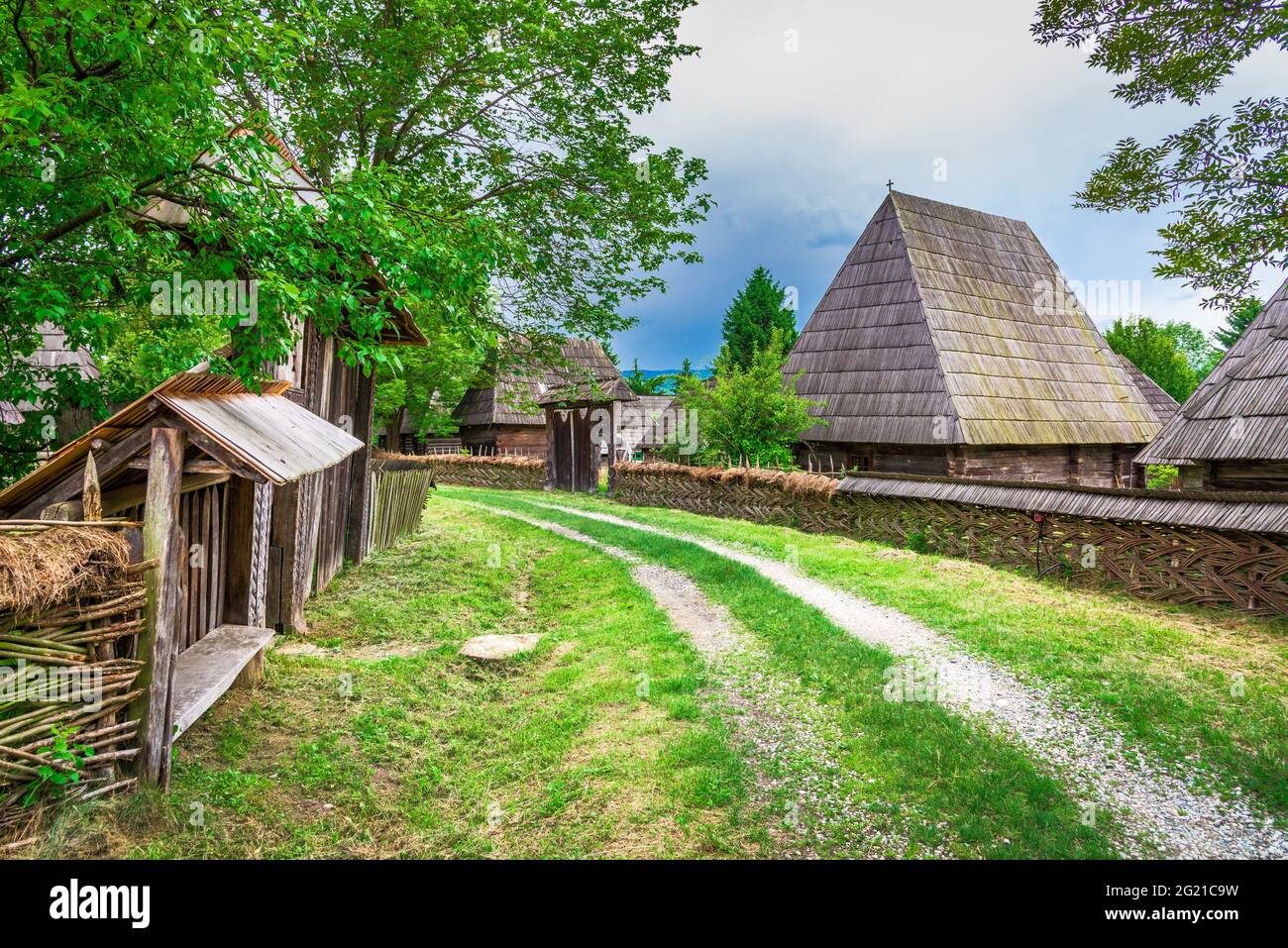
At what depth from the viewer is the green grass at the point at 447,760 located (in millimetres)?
4090

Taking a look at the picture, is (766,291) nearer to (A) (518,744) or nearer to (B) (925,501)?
(B) (925,501)

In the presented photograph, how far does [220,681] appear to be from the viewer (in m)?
5.04

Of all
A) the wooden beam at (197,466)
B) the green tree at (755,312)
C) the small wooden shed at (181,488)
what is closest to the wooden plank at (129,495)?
the small wooden shed at (181,488)

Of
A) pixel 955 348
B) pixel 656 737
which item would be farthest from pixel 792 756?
pixel 955 348

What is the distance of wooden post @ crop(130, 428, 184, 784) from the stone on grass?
146 inches

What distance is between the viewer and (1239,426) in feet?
35.3

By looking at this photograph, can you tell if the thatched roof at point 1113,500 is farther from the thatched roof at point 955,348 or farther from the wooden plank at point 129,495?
the wooden plank at point 129,495


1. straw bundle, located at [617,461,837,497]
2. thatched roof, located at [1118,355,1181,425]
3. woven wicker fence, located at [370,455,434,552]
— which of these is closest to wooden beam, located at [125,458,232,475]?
woven wicker fence, located at [370,455,434,552]

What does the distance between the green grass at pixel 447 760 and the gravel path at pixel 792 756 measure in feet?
0.67

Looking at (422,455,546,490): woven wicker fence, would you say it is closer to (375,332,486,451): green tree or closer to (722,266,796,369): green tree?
(375,332,486,451): green tree

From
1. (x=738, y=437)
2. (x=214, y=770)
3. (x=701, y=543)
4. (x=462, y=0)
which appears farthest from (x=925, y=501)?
(x=214, y=770)

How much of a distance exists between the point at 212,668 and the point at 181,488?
145 cm

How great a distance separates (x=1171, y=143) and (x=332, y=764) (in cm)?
838

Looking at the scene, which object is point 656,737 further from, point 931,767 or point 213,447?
point 213,447
